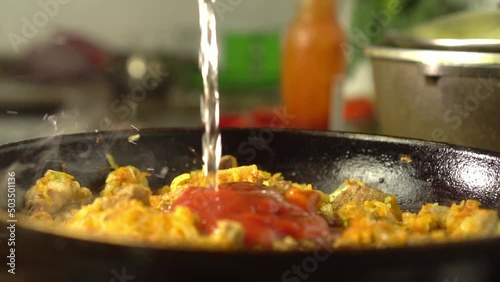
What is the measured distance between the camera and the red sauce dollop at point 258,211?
955 millimetres

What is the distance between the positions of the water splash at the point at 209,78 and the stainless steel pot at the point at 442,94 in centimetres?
69

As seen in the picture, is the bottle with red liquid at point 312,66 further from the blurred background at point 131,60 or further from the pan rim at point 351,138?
the pan rim at point 351,138

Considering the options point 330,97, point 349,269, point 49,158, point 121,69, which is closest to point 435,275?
point 349,269

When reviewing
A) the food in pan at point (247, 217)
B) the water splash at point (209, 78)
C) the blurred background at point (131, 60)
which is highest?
the blurred background at point (131, 60)

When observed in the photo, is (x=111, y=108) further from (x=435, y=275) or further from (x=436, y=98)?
(x=435, y=275)

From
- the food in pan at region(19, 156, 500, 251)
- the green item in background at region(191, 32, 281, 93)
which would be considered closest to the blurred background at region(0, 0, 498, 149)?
the green item in background at region(191, 32, 281, 93)

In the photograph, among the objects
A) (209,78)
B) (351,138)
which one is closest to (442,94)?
(351,138)

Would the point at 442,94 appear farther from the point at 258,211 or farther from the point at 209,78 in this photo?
the point at 258,211

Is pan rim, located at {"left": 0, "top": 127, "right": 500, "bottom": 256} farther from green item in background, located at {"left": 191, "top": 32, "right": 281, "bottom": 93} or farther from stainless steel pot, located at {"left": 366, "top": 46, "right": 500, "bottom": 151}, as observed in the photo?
green item in background, located at {"left": 191, "top": 32, "right": 281, "bottom": 93}

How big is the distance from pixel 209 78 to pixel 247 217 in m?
0.48

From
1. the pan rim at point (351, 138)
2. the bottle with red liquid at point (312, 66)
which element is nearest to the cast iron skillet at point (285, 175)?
the pan rim at point (351, 138)

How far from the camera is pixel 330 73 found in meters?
2.92

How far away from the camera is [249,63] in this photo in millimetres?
5375

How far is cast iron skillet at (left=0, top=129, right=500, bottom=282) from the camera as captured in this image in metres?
0.72
